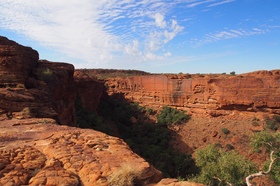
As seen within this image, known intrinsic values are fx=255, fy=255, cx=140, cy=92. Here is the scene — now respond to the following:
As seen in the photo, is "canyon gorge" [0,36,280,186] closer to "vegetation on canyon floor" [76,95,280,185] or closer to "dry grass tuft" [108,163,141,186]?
"dry grass tuft" [108,163,141,186]

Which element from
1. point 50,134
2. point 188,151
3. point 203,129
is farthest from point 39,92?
point 203,129

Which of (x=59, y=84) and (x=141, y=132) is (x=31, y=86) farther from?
(x=141, y=132)

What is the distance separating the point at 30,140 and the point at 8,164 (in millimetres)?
1714

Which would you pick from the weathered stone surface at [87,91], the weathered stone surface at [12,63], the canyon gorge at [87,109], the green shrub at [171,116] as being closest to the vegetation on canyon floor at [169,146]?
the green shrub at [171,116]

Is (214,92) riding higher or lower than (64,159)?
higher

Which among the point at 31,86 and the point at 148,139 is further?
the point at 148,139

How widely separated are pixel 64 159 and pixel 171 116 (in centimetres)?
2707

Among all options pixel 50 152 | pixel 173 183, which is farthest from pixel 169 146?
pixel 173 183

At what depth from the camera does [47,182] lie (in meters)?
4.80

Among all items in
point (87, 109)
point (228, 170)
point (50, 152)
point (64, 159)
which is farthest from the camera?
point (87, 109)

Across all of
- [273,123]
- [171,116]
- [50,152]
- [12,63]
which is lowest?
[171,116]

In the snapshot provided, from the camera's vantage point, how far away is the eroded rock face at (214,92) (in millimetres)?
26422

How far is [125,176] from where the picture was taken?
475 cm

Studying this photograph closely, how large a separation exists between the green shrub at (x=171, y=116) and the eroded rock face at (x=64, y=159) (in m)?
24.3
